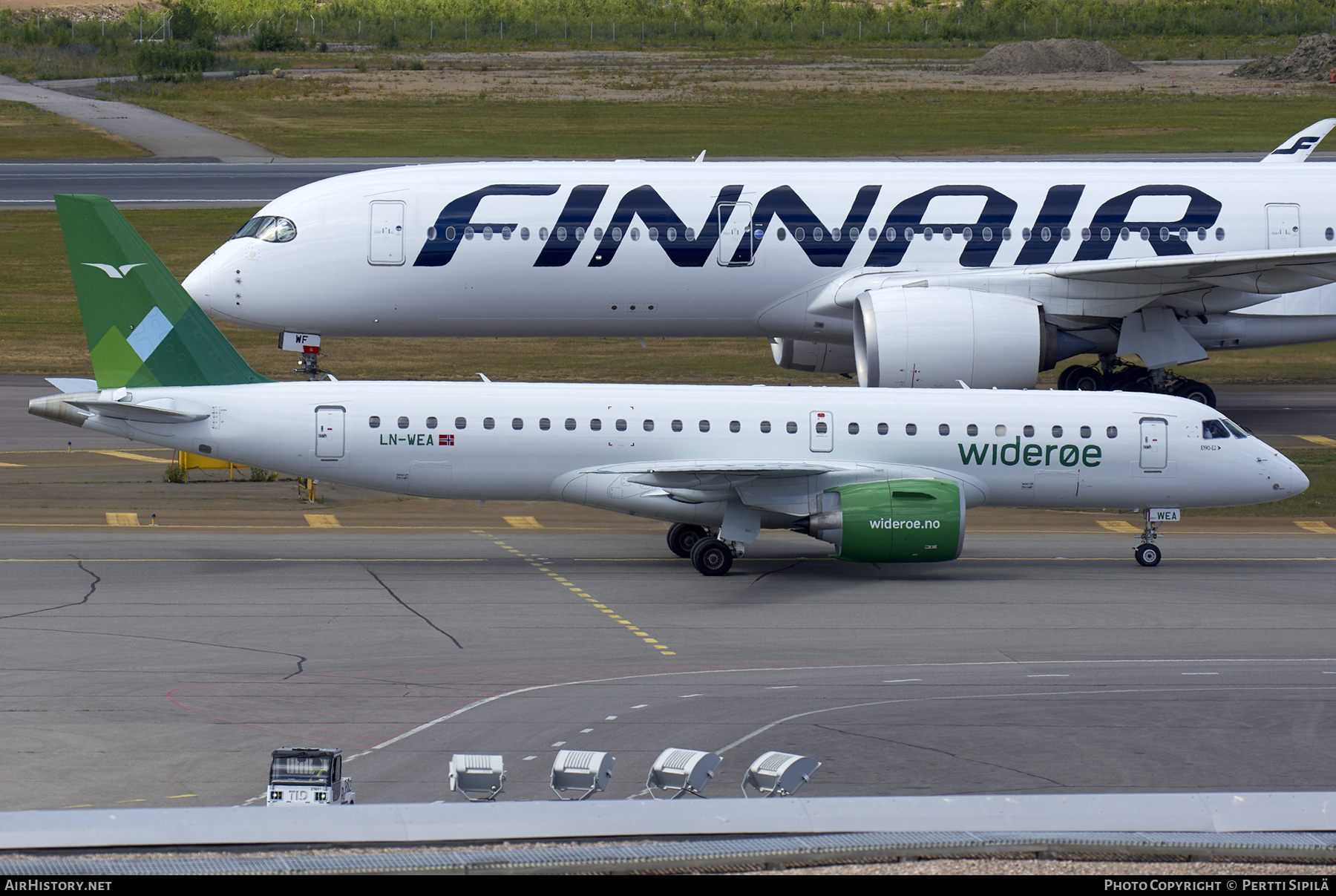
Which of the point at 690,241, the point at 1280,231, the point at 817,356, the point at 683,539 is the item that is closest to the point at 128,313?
the point at 683,539

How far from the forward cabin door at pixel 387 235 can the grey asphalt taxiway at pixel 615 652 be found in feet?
19.0

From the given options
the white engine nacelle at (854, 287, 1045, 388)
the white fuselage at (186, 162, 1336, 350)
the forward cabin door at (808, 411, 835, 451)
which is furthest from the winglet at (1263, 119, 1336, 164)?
the forward cabin door at (808, 411, 835, 451)

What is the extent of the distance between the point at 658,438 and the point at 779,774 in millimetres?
15042

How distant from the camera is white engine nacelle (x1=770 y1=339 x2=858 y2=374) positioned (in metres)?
37.8

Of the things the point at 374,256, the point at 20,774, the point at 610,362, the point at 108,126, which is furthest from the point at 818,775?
the point at 108,126

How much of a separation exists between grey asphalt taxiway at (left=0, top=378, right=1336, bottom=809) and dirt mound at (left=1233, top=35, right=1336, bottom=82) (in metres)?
93.3

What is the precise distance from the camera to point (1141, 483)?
1077 inches

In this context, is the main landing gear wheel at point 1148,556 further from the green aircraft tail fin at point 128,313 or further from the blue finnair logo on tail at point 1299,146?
the blue finnair logo on tail at point 1299,146

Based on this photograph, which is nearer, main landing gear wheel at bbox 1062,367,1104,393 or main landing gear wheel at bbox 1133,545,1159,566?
main landing gear wheel at bbox 1133,545,1159,566

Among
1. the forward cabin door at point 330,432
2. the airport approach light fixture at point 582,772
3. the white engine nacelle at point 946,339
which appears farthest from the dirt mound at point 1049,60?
the airport approach light fixture at point 582,772

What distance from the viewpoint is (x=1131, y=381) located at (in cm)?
3666

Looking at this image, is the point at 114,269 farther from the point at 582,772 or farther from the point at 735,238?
the point at 582,772

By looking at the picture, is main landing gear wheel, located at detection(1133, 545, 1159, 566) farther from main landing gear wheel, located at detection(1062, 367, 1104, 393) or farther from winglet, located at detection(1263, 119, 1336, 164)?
winglet, located at detection(1263, 119, 1336, 164)
